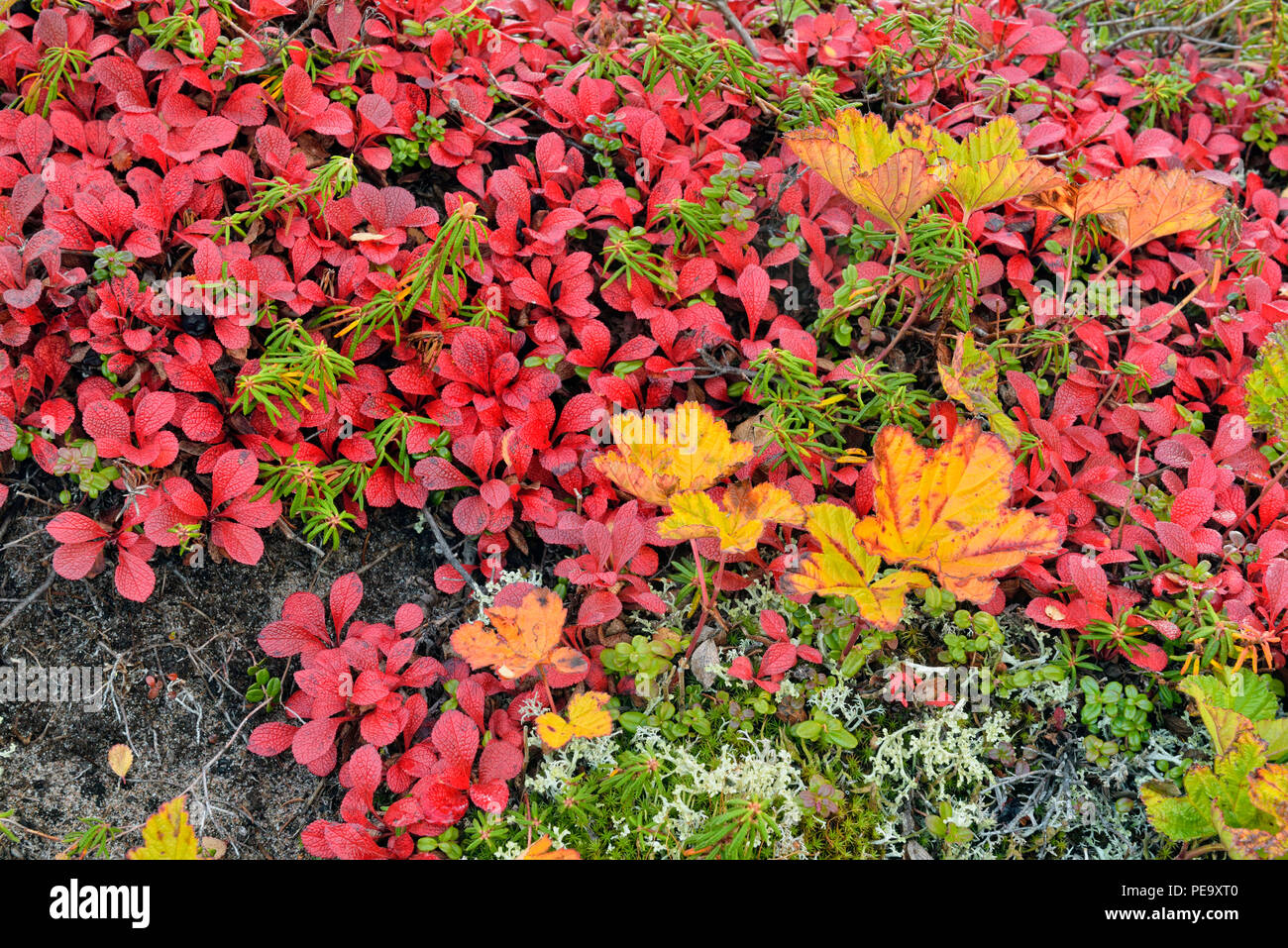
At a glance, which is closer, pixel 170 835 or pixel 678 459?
pixel 170 835

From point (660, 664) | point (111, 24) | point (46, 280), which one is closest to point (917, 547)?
point (660, 664)

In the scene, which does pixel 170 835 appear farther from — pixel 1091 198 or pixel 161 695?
pixel 1091 198

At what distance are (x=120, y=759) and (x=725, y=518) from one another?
127cm

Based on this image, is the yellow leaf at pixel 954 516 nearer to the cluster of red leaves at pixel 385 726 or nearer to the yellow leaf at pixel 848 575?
the yellow leaf at pixel 848 575

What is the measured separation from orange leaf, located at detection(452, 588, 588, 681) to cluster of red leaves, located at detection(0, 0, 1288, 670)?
192 mm

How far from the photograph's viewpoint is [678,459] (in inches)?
62.1

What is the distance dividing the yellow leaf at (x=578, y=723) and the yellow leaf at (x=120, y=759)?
2.73ft

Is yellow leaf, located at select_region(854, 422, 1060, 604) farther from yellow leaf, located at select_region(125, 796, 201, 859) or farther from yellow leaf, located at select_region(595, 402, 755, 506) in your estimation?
yellow leaf, located at select_region(125, 796, 201, 859)

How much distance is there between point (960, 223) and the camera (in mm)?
1816

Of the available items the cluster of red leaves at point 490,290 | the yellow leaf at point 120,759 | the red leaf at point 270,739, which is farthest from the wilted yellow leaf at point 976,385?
the yellow leaf at point 120,759

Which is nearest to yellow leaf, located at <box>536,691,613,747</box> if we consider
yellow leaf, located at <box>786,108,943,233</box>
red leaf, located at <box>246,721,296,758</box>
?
red leaf, located at <box>246,721,296,758</box>

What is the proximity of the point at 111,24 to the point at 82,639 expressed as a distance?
1.39 metres

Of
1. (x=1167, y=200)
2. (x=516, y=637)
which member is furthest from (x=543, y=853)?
(x=1167, y=200)
